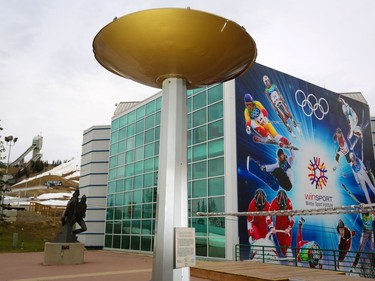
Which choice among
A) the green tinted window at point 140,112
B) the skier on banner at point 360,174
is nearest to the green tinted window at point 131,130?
the green tinted window at point 140,112

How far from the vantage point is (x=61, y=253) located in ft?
50.4

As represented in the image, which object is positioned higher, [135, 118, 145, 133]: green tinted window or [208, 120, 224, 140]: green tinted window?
[135, 118, 145, 133]: green tinted window

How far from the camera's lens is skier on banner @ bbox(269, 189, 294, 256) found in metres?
17.4

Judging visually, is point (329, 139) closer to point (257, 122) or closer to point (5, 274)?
point (257, 122)

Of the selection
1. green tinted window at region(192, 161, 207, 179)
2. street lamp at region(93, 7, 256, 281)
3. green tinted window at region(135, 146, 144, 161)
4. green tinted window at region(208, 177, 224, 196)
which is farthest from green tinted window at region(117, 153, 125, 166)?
street lamp at region(93, 7, 256, 281)

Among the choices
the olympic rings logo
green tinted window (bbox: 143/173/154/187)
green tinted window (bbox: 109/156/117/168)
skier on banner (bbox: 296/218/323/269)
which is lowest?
skier on banner (bbox: 296/218/323/269)

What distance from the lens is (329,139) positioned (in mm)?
22969

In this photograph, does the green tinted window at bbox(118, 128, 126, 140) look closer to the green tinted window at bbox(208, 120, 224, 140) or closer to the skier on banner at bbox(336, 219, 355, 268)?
the green tinted window at bbox(208, 120, 224, 140)

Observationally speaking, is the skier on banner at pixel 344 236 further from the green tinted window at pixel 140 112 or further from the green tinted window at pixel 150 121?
the green tinted window at pixel 140 112

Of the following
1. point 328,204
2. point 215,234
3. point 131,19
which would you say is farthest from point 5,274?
point 328,204

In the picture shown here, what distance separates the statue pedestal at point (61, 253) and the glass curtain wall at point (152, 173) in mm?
5769

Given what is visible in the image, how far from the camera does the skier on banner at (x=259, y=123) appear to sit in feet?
60.2

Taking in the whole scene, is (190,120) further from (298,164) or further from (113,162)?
(113,162)

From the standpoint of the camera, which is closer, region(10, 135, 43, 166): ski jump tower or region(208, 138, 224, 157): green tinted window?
region(208, 138, 224, 157): green tinted window
